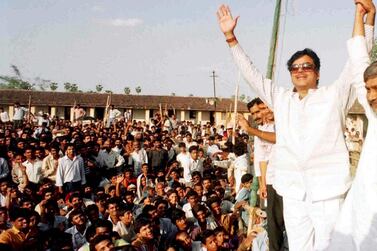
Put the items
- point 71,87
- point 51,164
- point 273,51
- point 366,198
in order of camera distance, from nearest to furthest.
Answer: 1. point 366,198
2. point 273,51
3. point 51,164
4. point 71,87

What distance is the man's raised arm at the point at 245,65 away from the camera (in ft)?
9.94

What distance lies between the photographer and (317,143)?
269 cm

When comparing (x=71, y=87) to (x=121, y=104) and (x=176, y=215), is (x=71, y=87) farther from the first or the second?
(x=176, y=215)

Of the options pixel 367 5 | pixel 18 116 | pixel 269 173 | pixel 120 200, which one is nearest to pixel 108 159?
pixel 120 200

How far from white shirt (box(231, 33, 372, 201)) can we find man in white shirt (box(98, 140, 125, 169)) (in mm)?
8920

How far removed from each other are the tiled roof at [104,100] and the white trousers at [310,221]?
30522 mm

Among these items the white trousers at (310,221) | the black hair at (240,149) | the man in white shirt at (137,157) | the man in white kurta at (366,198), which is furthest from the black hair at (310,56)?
the man in white shirt at (137,157)

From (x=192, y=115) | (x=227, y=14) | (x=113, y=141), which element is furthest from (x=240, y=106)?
(x=227, y=14)

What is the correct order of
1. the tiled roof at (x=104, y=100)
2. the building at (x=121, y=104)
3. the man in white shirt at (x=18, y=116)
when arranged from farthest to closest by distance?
1. the tiled roof at (x=104, y=100)
2. the building at (x=121, y=104)
3. the man in white shirt at (x=18, y=116)

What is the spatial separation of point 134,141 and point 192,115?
29082mm

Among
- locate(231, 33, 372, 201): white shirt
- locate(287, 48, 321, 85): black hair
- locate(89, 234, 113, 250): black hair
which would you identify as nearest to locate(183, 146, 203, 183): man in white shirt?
locate(89, 234, 113, 250): black hair

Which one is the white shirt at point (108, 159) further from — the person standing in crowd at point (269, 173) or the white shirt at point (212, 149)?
the person standing in crowd at point (269, 173)

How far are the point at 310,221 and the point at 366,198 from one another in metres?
0.74

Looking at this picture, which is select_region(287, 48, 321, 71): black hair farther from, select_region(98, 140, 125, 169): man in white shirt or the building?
the building
